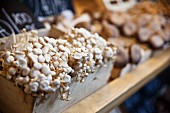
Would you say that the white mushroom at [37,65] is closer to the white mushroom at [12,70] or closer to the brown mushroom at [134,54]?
the white mushroom at [12,70]

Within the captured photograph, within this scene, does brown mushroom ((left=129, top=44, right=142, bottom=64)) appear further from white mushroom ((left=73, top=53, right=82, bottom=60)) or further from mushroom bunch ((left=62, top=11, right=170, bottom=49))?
white mushroom ((left=73, top=53, right=82, bottom=60))

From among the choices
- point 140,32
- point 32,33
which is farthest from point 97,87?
point 140,32

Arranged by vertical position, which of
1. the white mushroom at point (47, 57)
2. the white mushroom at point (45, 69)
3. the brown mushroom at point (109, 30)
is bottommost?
the brown mushroom at point (109, 30)

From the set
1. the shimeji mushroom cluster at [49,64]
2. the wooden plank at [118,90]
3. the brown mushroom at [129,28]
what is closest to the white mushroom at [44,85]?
the shimeji mushroom cluster at [49,64]

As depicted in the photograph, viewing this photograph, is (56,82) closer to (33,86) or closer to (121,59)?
(33,86)

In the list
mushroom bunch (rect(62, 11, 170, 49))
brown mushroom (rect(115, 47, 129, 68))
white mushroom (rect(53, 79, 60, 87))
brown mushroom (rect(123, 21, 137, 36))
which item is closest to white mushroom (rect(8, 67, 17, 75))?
white mushroom (rect(53, 79, 60, 87))

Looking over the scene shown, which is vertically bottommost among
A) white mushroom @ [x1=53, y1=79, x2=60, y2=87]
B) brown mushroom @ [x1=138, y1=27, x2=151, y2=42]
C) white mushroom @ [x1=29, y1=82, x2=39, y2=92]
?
brown mushroom @ [x1=138, y1=27, x2=151, y2=42]
